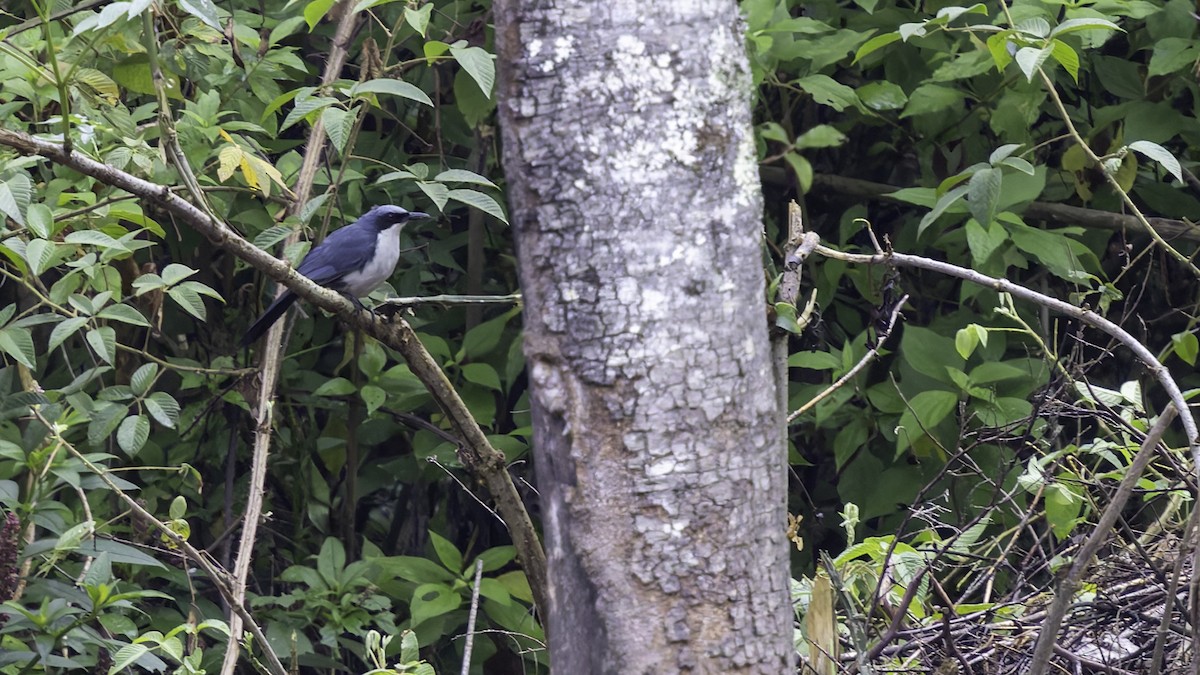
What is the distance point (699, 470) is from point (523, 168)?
42 cm

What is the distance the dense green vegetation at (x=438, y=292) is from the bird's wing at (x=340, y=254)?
0.48ft

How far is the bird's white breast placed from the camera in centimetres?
421

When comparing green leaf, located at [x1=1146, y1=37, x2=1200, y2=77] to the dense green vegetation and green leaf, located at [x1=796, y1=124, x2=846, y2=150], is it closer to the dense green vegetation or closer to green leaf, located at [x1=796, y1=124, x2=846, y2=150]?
the dense green vegetation

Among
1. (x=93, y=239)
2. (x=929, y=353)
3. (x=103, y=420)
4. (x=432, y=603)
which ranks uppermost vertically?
(x=93, y=239)

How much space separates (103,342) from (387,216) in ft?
5.05

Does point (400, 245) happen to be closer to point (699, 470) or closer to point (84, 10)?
point (84, 10)

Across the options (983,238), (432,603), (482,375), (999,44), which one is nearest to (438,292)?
(482,375)

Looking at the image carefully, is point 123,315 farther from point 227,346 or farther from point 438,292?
point 438,292

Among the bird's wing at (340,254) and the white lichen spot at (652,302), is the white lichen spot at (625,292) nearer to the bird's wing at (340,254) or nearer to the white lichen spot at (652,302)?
the white lichen spot at (652,302)

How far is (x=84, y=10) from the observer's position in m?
2.89

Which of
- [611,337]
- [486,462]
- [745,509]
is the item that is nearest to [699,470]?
[745,509]

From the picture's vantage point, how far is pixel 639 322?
1.36m

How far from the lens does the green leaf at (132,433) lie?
2.90 meters

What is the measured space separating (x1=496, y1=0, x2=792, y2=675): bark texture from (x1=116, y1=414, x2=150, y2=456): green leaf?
6.17 feet
